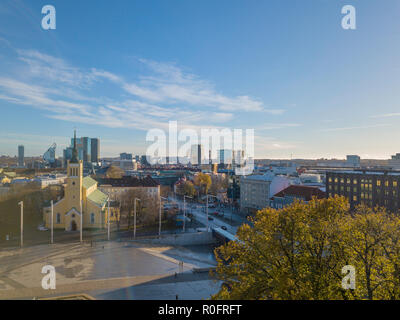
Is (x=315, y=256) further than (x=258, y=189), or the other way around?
(x=258, y=189)

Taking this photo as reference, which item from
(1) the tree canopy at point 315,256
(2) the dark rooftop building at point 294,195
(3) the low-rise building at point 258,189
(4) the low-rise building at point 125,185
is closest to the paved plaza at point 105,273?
(1) the tree canopy at point 315,256

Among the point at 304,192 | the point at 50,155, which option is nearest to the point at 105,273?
the point at 304,192

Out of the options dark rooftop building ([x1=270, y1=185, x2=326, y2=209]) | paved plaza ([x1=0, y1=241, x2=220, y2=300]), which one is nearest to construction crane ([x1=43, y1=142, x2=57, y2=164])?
paved plaza ([x1=0, y1=241, x2=220, y2=300])

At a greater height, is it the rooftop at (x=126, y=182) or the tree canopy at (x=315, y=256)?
the tree canopy at (x=315, y=256)

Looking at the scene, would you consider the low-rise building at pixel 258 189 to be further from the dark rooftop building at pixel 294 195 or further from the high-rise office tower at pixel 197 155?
the high-rise office tower at pixel 197 155

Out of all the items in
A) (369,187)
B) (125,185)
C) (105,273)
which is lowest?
(105,273)

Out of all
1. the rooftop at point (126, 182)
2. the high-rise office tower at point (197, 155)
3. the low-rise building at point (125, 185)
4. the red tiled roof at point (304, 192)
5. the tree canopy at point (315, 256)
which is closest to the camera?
the tree canopy at point (315, 256)

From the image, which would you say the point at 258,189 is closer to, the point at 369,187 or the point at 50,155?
the point at 369,187

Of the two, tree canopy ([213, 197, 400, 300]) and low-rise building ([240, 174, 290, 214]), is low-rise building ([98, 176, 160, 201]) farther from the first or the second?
tree canopy ([213, 197, 400, 300])

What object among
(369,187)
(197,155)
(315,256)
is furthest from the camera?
(197,155)

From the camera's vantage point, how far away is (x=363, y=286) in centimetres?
816
